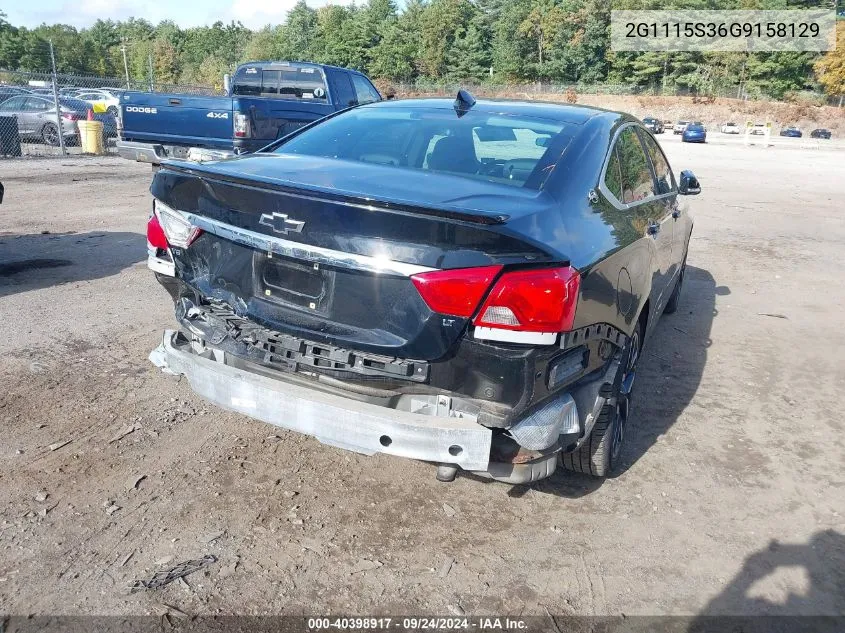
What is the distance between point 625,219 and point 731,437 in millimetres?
1554

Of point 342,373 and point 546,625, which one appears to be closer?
point 546,625

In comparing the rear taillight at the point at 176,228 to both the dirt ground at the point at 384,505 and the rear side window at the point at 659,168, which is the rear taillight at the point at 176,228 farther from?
the rear side window at the point at 659,168

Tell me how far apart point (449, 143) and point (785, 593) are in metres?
2.55

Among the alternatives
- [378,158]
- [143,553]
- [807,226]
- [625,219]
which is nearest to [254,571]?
[143,553]

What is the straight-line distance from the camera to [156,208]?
3.31 metres

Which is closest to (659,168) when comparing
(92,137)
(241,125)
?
(241,125)

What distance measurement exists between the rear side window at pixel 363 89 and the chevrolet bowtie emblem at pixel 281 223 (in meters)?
11.5

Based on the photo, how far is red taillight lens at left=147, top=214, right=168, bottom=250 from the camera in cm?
327

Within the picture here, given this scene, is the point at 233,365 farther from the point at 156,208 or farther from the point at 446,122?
the point at 446,122

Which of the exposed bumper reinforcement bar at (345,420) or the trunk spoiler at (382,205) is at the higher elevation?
the trunk spoiler at (382,205)

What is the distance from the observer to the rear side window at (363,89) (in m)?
13.8

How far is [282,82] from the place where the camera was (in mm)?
13172

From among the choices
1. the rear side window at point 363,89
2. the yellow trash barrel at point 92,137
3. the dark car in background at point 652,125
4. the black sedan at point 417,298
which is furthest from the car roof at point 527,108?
the yellow trash barrel at point 92,137

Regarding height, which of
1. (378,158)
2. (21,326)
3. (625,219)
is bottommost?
(21,326)
